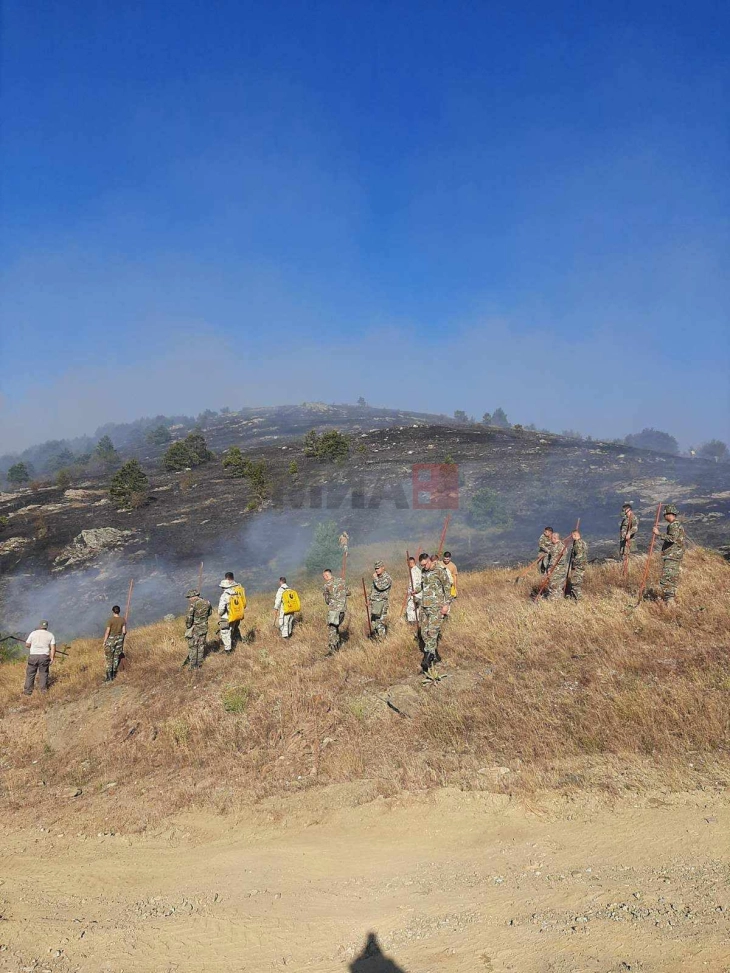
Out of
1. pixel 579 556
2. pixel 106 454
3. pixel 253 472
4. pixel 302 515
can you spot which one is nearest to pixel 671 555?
pixel 579 556

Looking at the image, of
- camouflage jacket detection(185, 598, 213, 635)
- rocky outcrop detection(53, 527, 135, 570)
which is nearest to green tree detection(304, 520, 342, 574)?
camouflage jacket detection(185, 598, 213, 635)

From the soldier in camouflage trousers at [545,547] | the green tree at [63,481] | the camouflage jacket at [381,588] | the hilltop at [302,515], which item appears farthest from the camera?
the green tree at [63,481]

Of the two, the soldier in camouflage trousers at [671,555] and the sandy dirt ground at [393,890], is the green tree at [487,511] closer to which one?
the soldier in camouflage trousers at [671,555]

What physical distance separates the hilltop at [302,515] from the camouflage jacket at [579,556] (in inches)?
343

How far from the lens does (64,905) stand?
5.86m

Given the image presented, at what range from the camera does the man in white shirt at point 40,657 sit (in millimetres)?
12375

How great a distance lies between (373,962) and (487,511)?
23.2 m

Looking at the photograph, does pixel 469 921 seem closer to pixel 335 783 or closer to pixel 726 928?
pixel 726 928

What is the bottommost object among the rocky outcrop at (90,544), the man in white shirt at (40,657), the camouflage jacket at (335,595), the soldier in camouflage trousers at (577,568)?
the rocky outcrop at (90,544)

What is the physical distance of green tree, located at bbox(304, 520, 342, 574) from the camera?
2125cm

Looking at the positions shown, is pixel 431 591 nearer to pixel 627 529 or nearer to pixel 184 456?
pixel 627 529

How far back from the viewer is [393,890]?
5.50 metres

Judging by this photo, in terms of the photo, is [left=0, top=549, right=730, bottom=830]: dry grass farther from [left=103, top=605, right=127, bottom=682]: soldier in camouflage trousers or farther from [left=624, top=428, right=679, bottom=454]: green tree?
[left=624, top=428, right=679, bottom=454]: green tree

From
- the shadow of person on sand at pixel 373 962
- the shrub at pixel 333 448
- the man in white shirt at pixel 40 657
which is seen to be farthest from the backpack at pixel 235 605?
the shrub at pixel 333 448
